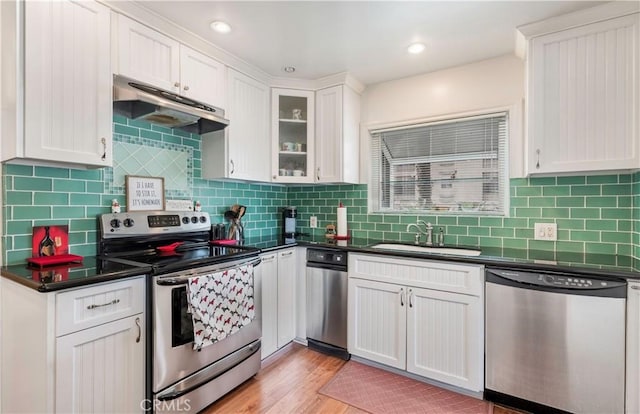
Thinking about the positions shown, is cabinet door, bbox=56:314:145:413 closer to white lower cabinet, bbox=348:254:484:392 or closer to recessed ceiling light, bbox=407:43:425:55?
white lower cabinet, bbox=348:254:484:392

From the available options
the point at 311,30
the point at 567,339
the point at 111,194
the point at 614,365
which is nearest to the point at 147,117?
the point at 111,194

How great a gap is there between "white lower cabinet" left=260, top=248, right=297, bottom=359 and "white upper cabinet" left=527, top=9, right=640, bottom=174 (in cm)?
191

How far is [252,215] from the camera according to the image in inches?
120

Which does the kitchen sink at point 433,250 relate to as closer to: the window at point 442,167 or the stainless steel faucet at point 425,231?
the stainless steel faucet at point 425,231

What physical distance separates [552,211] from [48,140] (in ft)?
10.2

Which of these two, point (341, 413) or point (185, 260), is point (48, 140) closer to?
point (185, 260)

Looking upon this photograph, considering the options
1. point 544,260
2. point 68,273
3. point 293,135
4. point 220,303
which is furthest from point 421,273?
point 68,273

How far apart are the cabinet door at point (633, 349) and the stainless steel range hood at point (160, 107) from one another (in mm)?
2619

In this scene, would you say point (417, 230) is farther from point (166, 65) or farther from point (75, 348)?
point (75, 348)

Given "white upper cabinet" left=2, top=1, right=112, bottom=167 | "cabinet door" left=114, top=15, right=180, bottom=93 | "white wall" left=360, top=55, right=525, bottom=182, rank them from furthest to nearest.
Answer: "white wall" left=360, top=55, right=525, bottom=182 → "cabinet door" left=114, top=15, right=180, bottom=93 → "white upper cabinet" left=2, top=1, right=112, bottom=167

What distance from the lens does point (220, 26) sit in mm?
2039

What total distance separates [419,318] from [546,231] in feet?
3.66

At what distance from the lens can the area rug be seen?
1.89 metres

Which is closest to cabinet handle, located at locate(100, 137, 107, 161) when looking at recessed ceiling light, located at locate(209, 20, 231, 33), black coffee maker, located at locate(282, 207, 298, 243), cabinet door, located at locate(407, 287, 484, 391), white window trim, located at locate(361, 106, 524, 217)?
recessed ceiling light, located at locate(209, 20, 231, 33)
